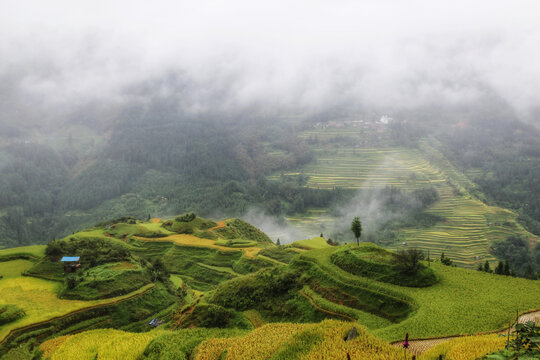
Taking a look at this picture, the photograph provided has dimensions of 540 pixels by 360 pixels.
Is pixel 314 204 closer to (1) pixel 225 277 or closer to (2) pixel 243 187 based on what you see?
(2) pixel 243 187

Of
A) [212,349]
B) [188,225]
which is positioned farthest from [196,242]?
[212,349]

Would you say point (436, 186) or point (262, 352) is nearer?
point (262, 352)

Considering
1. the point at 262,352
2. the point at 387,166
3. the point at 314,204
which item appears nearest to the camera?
the point at 262,352

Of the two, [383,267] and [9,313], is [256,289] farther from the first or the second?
[9,313]

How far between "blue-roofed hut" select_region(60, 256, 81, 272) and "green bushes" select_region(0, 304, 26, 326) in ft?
40.7

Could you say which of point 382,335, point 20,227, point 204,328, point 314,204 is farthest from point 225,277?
point 20,227

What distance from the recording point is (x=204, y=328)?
36.2m

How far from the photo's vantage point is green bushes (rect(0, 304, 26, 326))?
4072 cm

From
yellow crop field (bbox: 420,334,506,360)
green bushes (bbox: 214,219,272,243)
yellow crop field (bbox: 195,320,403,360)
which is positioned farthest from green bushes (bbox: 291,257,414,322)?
green bushes (bbox: 214,219,272,243)

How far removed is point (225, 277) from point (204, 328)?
112 feet

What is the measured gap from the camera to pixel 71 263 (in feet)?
183

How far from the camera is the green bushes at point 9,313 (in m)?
40.7

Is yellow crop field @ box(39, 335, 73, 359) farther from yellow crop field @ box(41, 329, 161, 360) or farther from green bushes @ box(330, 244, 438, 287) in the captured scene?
green bushes @ box(330, 244, 438, 287)

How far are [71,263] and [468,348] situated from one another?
61.2 meters
